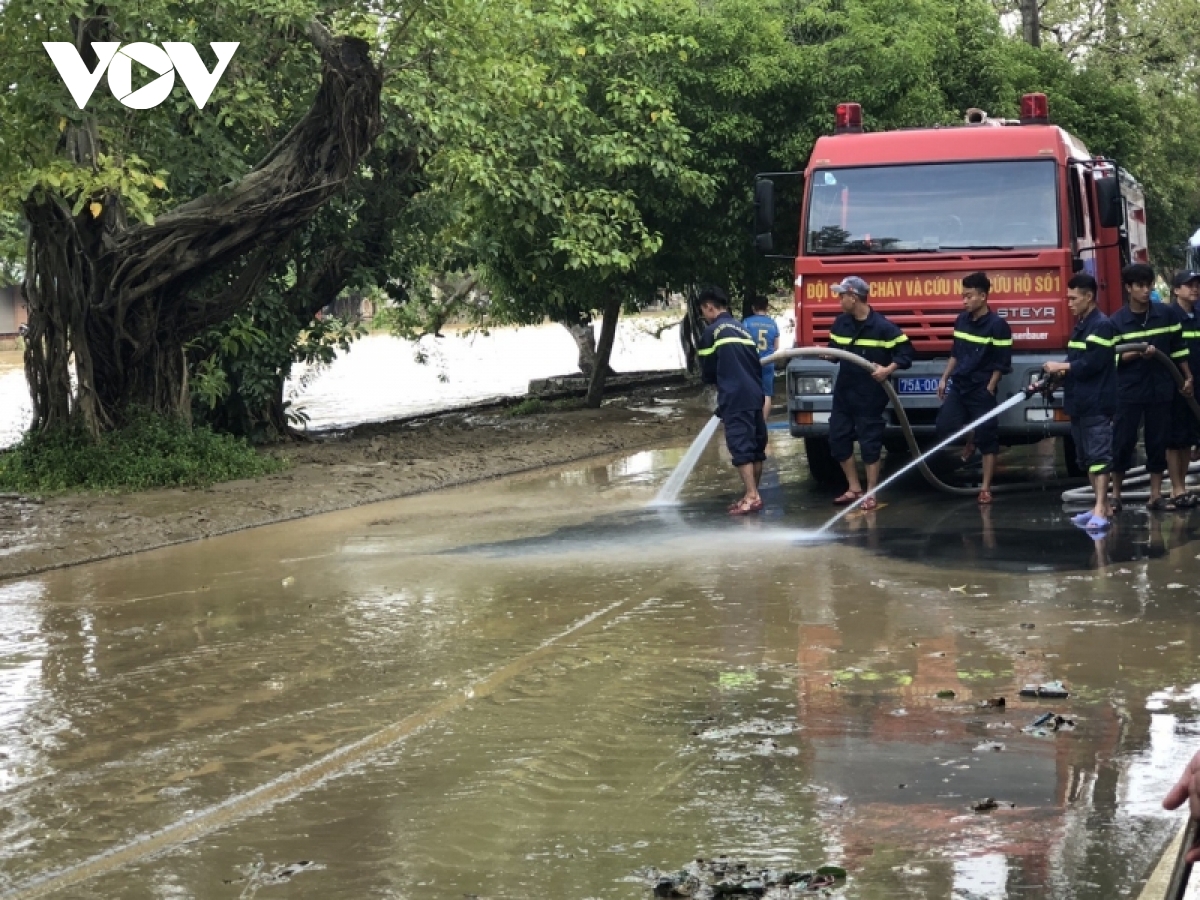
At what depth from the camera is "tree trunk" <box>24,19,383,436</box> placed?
14.9 meters

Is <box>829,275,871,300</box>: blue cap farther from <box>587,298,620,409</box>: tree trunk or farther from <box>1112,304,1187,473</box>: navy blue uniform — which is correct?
<box>587,298,620,409</box>: tree trunk

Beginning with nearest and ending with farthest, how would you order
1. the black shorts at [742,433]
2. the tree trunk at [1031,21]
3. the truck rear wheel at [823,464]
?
the black shorts at [742,433]
the truck rear wheel at [823,464]
the tree trunk at [1031,21]

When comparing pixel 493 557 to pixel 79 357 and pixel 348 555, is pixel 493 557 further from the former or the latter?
pixel 79 357

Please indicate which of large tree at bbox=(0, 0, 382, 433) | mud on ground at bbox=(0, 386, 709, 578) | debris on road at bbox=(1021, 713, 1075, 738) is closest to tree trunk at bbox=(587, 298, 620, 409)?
mud on ground at bbox=(0, 386, 709, 578)

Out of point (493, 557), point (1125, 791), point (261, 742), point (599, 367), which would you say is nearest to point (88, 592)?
point (493, 557)

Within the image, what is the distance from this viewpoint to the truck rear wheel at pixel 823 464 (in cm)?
1466

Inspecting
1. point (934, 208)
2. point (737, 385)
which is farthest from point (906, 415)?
point (934, 208)

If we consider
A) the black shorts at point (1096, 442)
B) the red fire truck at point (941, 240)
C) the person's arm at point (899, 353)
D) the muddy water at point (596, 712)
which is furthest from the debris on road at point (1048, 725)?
the red fire truck at point (941, 240)

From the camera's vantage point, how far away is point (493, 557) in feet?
37.4

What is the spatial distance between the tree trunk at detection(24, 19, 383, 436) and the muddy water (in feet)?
13.9

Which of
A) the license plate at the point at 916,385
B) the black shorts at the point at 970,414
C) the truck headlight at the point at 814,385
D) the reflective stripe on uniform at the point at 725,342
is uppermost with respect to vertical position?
the reflective stripe on uniform at the point at 725,342

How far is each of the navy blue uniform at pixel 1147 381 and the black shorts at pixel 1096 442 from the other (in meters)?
0.13

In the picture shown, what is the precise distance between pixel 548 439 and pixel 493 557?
834cm

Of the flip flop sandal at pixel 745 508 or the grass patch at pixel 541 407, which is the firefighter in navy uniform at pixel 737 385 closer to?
the flip flop sandal at pixel 745 508
